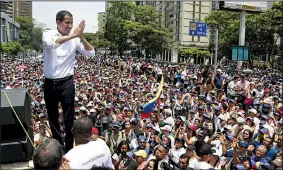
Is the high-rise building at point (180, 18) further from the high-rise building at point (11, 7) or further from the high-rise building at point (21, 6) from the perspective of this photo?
the high-rise building at point (11, 7)

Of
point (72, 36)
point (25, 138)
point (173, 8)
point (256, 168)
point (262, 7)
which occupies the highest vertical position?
point (173, 8)

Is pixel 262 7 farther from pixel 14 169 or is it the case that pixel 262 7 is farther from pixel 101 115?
pixel 14 169

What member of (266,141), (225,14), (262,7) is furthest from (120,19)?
(266,141)

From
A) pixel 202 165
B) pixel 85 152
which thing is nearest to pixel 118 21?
pixel 202 165

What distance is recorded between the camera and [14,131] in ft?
9.01

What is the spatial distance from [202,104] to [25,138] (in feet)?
25.7

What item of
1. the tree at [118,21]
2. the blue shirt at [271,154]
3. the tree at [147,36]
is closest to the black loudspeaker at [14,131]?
the blue shirt at [271,154]

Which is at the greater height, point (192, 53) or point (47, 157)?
point (192, 53)

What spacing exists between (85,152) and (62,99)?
3.08 feet

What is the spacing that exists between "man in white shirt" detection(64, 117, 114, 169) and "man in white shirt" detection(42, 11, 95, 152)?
65 cm

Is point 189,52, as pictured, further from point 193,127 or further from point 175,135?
point 175,135

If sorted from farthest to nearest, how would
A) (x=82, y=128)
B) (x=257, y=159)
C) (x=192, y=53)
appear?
1. (x=192, y=53)
2. (x=257, y=159)
3. (x=82, y=128)

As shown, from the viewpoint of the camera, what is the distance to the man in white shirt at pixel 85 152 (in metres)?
2.29

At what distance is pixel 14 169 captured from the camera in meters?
2.66
